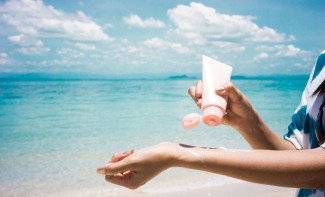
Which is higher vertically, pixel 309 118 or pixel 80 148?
pixel 309 118

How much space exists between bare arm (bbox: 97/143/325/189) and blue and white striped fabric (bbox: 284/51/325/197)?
188 millimetres

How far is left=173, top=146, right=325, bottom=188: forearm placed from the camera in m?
0.90

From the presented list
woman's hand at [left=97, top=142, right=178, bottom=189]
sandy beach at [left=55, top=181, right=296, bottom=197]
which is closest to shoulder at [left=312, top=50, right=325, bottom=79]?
woman's hand at [left=97, top=142, right=178, bottom=189]

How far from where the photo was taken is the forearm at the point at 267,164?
896 millimetres

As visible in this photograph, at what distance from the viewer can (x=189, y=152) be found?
38.0 inches

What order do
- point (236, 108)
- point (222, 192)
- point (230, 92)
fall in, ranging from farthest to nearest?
point (222, 192) → point (236, 108) → point (230, 92)

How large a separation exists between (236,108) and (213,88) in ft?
0.70

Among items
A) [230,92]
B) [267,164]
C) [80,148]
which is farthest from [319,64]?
[80,148]

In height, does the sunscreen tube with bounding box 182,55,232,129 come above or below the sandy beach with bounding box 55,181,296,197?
above

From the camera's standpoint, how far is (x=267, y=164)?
91 centimetres

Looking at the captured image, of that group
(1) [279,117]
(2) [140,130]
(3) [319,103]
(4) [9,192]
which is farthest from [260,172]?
(1) [279,117]

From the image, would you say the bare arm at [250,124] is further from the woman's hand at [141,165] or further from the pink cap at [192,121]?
the woman's hand at [141,165]

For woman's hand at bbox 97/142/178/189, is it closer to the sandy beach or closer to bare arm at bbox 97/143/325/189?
bare arm at bbox 97/143/325/189

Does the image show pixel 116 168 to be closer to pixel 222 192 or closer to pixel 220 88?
pixel 220 88
